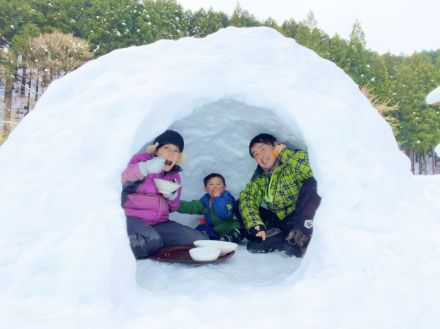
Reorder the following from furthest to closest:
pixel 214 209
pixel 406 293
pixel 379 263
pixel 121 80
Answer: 1. pixel 214 209
2. pixel 121 80
3. pixel 379 263
4. pixel 406 293

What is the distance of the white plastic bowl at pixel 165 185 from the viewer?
117 inches

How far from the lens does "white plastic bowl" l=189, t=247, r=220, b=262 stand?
2.61 m

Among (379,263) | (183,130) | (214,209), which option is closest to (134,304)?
(379,263)

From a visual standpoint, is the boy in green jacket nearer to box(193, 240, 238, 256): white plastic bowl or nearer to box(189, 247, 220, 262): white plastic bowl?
box(193, 240, 238, 256): white plastic bowl

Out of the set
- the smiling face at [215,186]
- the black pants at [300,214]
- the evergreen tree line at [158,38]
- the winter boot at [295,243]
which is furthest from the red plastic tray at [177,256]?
the evergreen tree line at [158,38]

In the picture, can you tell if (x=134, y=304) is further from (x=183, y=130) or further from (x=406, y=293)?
(x=183, y=130)

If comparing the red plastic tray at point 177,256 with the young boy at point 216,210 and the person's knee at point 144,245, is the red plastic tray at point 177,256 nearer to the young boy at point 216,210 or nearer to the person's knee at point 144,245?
the person's knee at point 144,245

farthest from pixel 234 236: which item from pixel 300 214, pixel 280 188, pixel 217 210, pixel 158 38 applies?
pixel 158 38

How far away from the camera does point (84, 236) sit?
1800mm

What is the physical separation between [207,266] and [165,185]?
2.15 ft

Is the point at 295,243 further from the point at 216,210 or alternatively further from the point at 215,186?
the point at 215,186

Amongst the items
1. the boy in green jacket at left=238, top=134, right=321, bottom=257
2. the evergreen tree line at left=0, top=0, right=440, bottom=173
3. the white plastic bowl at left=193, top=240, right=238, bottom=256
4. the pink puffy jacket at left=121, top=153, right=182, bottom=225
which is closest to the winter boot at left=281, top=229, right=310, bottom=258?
the boy in green jacket at left=238, top=134, right=321, bottom=257

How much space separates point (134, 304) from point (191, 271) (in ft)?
2.41

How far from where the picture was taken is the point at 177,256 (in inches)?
110
